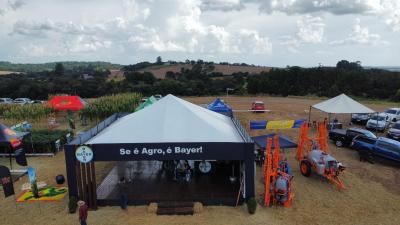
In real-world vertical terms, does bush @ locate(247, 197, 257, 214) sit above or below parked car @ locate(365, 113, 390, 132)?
below

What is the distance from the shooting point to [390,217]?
486 inches

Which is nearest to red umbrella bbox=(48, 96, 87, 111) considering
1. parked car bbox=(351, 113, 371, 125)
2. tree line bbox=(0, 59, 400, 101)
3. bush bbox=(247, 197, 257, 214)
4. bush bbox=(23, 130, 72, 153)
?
bush bbox=(23, 130, 72, 153)

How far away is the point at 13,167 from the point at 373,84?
Answer: 176ft

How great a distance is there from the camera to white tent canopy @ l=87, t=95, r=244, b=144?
13070 millimetres

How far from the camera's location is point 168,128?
13.8 metres

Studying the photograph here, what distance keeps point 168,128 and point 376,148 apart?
12.2 metres

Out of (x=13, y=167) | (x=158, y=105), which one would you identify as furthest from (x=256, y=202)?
(x=13, y=167)

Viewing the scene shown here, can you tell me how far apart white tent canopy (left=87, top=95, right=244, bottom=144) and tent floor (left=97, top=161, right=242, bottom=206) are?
2198 mm

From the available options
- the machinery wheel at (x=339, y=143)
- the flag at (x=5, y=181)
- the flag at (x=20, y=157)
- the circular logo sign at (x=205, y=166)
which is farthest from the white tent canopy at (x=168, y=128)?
the machinery wheel at (x=339, y=143)

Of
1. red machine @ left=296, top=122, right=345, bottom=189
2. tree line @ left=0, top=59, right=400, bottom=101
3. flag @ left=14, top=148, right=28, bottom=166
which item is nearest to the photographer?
red machine @ left=296, top=122, right=345, bottom=189

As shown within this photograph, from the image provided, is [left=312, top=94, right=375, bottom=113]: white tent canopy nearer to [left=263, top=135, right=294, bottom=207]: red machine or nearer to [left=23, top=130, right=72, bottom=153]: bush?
[left=263, top=135, right=294, bottom=207]: red machine

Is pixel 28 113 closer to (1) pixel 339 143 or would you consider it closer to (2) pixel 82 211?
(2) pixel 82 211

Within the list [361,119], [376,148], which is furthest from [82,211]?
[361,119]

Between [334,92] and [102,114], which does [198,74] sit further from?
[102,114]
